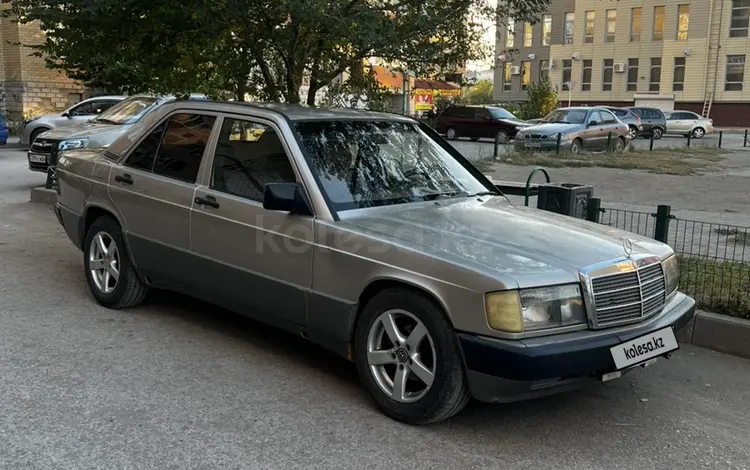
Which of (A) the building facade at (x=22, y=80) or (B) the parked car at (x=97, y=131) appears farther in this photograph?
(A) the building facade at (x=22, y=80)

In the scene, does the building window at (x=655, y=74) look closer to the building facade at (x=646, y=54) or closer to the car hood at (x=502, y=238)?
the building facade at (x=646, y=54)

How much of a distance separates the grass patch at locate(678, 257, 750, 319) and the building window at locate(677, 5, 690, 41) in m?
48.5

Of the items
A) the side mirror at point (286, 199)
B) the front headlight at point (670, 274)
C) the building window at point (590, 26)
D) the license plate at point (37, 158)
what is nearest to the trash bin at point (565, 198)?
the front headlight at point (670, 274)

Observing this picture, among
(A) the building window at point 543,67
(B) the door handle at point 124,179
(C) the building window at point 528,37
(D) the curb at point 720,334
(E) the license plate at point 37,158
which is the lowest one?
(D) the curb at point 720,334

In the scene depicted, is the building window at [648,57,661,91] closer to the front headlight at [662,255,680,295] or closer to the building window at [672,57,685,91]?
the building window at [672,57,685,91]

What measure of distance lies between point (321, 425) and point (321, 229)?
45.5 inches

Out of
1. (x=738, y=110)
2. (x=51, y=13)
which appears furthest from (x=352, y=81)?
(x=738, y=110)

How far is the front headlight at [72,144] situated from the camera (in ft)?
37.2

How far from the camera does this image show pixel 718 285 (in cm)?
580

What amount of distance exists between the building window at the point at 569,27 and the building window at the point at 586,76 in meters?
2.18

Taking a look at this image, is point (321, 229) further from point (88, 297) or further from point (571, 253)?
point (88, 297)

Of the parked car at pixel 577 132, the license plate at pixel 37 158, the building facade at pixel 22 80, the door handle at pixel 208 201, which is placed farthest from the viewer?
the building facade at pixel 22 80

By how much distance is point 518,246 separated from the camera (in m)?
4.00

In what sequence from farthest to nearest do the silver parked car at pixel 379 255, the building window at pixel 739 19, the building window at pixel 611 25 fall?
the building window at pixel 611 25 < the building window at pixel 739 19 < the silver parked car at pixel 379 255
